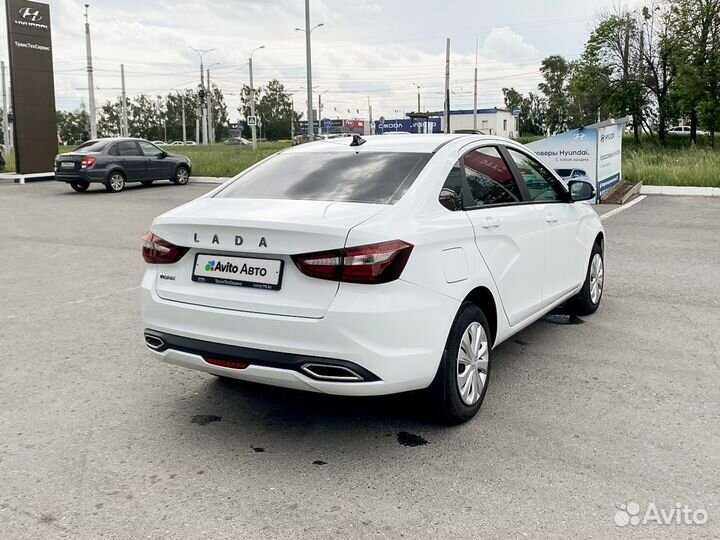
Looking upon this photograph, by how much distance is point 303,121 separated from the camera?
128500mm

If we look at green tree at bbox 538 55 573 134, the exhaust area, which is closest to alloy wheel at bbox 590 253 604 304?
the exhaust area

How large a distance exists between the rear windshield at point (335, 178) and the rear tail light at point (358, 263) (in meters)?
0.47

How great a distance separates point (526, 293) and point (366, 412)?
136 cm

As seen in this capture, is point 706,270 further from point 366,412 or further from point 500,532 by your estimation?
point 500,532

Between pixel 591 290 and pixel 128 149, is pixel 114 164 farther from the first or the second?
pixel 591 290

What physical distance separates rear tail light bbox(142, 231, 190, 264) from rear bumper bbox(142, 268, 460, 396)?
0.32 metres

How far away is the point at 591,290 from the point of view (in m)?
6.21

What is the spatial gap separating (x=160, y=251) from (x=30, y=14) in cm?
2659

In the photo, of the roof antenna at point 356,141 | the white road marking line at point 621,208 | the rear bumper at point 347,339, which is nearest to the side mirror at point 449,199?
the rear bumper at point 347,339

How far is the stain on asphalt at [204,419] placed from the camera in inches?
158

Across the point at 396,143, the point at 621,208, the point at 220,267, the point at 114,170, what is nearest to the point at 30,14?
the point at 114,170

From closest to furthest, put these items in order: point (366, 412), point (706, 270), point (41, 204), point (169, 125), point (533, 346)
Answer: point (366, 412) → point (533, 346) → point (706, 270) → point (41, 204) → point (169, 125)

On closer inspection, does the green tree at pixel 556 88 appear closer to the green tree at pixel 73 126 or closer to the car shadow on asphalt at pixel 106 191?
the car shadow on asphalt at pixel 106 191

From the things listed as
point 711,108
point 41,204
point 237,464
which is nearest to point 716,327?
point 237,464
